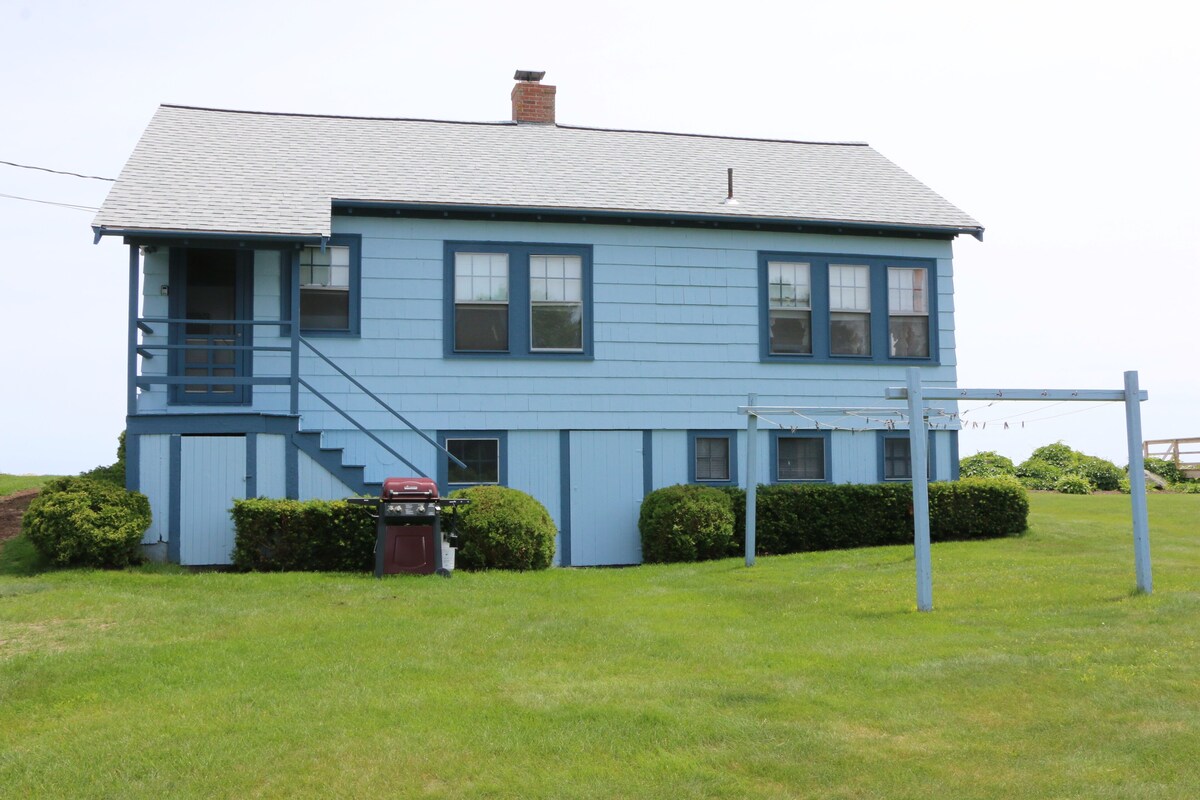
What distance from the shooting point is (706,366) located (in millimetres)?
19438

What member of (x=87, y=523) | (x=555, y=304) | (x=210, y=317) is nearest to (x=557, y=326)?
(x=555, y=304)

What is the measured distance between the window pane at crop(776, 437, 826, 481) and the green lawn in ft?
53.6

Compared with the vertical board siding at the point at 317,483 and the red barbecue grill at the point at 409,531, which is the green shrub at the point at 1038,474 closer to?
the vertical board siding at the point at 317,483

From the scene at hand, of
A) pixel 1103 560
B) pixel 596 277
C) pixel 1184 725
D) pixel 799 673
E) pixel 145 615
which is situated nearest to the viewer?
pixel 1184 725

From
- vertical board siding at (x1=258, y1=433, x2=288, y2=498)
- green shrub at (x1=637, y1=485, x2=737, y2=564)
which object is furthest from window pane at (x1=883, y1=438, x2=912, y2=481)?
vertical board siding at (x1=258, y1=433, x2=288, y2=498)

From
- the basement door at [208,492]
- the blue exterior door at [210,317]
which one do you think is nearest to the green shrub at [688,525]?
the basement door at [208,492]

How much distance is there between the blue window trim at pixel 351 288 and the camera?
17828 mm

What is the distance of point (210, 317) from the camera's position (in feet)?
59.0

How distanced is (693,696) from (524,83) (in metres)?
16.8

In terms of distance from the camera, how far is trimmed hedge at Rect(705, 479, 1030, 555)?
741 inches

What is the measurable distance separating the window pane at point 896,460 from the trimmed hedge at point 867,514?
56 centimetres

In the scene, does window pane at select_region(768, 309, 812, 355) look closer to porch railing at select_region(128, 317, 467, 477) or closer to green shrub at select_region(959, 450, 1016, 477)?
porch railing at select_region(128, 317, 467, 477)

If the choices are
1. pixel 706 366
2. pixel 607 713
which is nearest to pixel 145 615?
pixel 607 713

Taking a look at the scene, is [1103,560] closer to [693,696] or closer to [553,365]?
[553,365]
